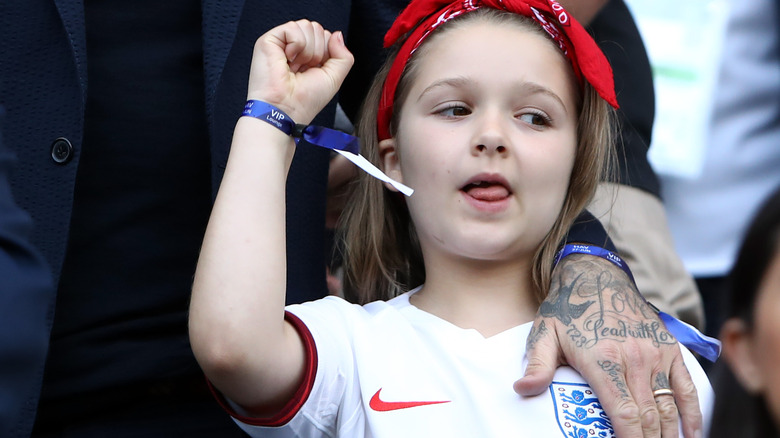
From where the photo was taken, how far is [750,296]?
1153 mm

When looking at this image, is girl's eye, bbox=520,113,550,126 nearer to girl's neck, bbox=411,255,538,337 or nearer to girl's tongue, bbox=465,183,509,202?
girl's tongue, bbox=465,183,509,202

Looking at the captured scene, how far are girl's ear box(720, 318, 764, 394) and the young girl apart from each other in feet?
2.32

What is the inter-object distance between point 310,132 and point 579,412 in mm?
733

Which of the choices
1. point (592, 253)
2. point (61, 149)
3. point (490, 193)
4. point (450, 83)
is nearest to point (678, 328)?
point (592, 253)

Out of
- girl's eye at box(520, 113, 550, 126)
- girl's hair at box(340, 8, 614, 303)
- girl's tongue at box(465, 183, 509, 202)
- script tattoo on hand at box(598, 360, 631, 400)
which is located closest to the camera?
script tattoo on hand at box(598, 360, 631, 400)

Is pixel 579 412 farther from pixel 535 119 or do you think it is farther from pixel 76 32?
pixel 76 32

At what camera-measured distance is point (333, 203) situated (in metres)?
2.74

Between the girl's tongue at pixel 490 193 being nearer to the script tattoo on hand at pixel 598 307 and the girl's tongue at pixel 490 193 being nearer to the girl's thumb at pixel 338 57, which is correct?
the script tattoo on hand at pixel 598 307

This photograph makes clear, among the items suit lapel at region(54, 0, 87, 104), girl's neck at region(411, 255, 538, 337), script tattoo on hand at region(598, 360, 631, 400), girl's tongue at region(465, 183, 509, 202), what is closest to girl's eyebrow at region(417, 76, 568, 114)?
girl's tongue at region(465, 183, 509, 202)

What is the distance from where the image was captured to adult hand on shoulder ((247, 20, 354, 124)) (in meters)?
1.99

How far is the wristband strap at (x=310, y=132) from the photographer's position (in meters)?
1.97

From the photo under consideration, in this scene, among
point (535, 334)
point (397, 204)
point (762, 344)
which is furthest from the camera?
point (397, 204)

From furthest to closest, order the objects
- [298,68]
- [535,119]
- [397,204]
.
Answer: [397,204] < [535,119] < [298,68]

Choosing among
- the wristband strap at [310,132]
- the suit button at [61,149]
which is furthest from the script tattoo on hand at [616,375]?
the suit button at [61,149]
